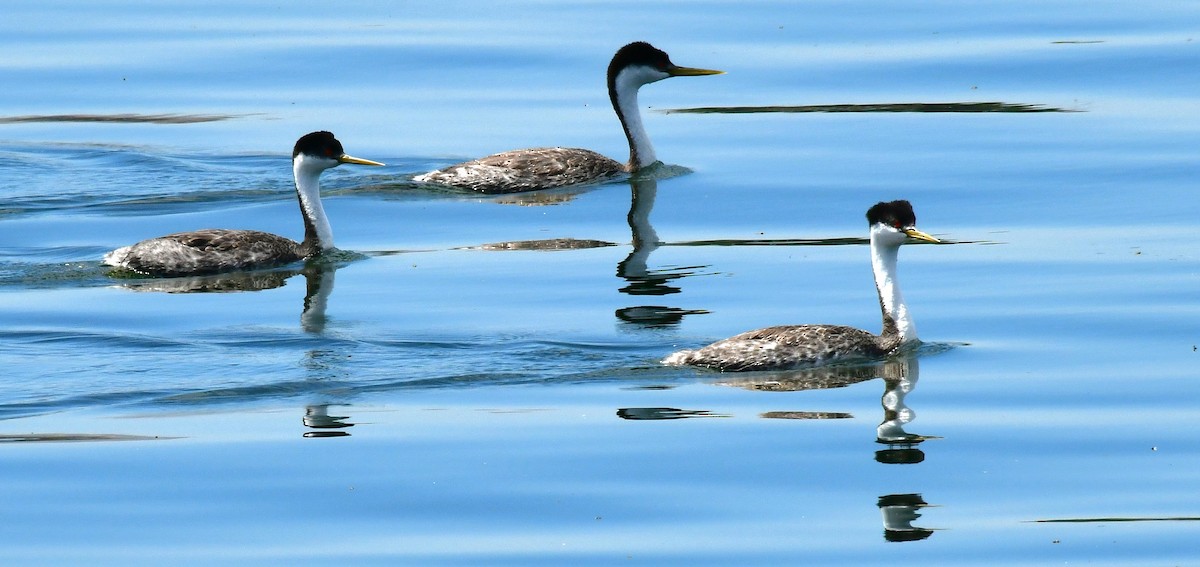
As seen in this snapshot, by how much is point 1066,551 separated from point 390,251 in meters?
9.26

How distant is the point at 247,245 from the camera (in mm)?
17781

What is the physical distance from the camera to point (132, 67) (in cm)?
2797

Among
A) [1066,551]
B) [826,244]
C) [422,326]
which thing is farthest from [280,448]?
[826,244]

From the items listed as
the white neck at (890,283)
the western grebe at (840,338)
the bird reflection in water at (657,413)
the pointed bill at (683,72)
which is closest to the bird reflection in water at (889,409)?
the western grebe at (840,338)

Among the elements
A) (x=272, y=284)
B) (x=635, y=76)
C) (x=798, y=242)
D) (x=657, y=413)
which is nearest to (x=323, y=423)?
(x=657, y=413)

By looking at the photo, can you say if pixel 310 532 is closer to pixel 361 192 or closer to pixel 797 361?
pixel 797 361

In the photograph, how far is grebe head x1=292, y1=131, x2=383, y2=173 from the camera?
1862 cm

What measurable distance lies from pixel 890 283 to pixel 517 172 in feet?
23.3

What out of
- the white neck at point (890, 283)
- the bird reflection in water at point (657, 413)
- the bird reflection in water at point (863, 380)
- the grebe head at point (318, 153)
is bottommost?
the bird reflection in water at point (657, 413)

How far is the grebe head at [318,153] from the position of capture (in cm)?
1862

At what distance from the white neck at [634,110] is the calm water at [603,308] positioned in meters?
0.49

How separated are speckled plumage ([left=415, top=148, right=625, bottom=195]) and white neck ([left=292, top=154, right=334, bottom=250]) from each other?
2.46m

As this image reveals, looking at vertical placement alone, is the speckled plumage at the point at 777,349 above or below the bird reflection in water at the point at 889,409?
above

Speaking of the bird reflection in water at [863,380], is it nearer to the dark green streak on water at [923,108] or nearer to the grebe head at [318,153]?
the grebe head at [318,153]
